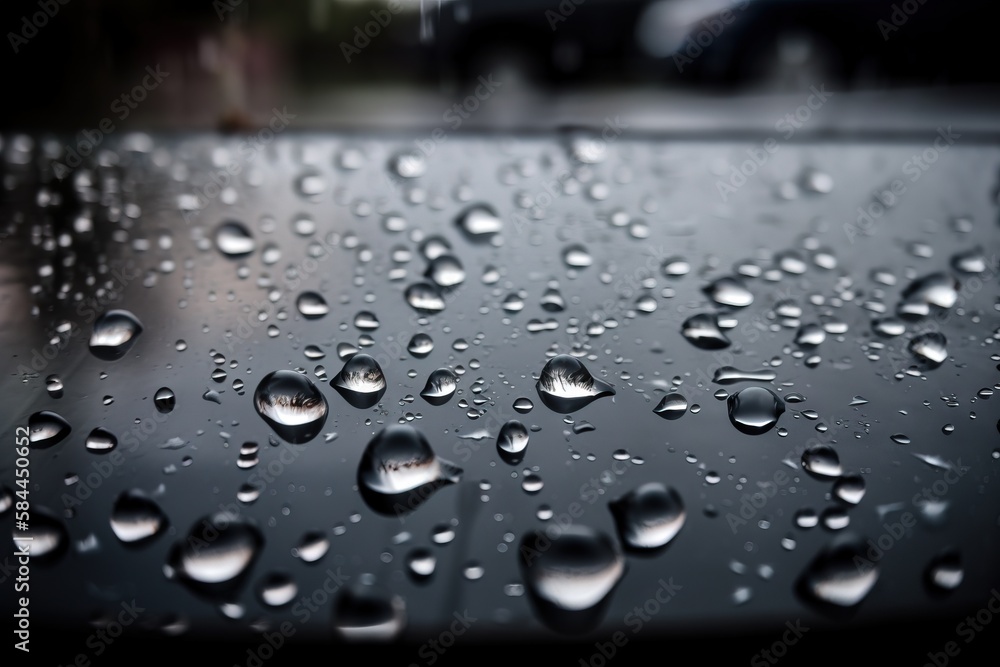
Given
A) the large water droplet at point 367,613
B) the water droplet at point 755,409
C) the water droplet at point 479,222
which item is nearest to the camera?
the large water droplet at point 367,613

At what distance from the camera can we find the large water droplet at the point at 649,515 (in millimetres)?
551

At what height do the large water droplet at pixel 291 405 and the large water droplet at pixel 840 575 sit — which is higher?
the large water droplet at pixel 291 405

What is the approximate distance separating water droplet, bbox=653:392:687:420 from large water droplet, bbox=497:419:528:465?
0.51 feet

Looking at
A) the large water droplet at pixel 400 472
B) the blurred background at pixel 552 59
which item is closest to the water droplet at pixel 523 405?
the large water droplet at pixel 400 472

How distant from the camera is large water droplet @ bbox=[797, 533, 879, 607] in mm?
500

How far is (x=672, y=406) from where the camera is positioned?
28.6 inches

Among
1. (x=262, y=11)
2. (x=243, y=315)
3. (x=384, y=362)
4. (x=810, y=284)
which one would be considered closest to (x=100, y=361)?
(x=243, y=315)

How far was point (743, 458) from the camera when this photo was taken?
64cm

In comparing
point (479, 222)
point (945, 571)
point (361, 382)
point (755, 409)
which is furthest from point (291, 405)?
point (479, 222)

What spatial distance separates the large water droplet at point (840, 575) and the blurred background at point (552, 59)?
3283 millimetres

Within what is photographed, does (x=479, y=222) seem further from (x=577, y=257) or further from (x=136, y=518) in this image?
(x=136, y=518)

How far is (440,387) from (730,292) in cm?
53

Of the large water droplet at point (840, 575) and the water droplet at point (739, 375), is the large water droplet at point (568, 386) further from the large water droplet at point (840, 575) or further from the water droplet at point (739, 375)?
the large water droplet at point (840, 575)

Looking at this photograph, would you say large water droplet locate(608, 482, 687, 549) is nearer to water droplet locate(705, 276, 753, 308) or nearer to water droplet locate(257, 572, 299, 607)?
water droplet locate(257, 572, 299, 607)
